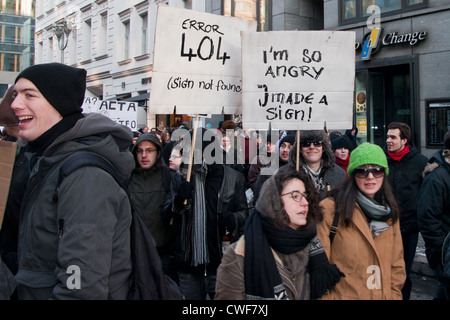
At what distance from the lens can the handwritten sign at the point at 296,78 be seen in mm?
4086

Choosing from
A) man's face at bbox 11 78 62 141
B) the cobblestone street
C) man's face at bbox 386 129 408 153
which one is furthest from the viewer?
the cobblestone street

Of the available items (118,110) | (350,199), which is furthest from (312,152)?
(118,110)

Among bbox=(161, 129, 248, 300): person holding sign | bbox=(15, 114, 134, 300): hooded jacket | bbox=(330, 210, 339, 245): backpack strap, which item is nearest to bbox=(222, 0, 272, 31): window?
bbox=(161, 129, 248, 300): person holding sign

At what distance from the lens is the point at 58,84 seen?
2.07 meters

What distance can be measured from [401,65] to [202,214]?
982cm

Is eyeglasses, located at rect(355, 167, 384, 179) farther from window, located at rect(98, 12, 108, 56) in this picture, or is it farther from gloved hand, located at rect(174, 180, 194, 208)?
window, located at rect(98, 12, 108, 56)

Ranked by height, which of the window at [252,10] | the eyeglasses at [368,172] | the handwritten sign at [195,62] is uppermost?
the window at [252,10]

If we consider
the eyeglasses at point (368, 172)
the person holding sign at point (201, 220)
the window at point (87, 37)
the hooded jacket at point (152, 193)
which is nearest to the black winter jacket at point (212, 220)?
the person holding sign at point (201, 220)

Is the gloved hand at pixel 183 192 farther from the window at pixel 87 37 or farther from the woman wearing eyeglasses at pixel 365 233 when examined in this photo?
the window at pixel 87 37

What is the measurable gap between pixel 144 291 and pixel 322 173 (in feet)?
8.68

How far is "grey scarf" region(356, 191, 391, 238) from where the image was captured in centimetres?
291

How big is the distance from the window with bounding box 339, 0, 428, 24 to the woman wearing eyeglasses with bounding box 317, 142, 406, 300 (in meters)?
9.86

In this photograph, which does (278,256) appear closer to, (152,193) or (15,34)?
(152,193)
